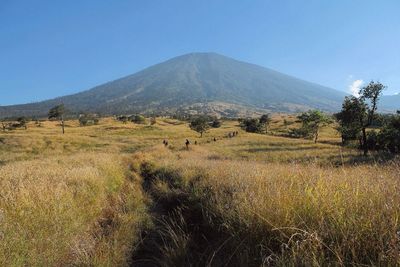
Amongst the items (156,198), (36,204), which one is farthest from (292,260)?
(156,198)

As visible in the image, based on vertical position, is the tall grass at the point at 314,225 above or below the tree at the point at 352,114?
above

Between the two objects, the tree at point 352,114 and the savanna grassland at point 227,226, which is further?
the tree at point 352,114

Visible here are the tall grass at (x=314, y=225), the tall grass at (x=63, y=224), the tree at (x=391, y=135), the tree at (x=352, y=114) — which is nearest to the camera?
the tall grass at (x=314, y=225)

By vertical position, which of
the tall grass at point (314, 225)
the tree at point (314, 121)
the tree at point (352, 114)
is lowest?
the tree at point (314, 121)

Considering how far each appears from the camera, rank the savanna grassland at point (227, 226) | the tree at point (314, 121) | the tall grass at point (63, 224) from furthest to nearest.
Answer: the tree at point (314, 121)
the tall grass at point (63, 224)
the savanna grassland at point (227, 226)

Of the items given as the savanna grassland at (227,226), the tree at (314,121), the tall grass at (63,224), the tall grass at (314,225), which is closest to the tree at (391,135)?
the tree at (314,121)

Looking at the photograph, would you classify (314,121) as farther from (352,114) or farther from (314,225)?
(314,225)

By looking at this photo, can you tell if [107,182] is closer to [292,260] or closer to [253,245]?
[253,245]

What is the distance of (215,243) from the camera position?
17.5ft

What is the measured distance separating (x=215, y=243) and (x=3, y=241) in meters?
2.90

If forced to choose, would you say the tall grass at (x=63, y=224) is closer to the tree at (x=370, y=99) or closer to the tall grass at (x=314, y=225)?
the tall grass at (x=314, y=225)

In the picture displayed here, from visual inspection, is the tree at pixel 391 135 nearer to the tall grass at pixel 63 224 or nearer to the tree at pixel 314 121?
the tree at pixel 314 121

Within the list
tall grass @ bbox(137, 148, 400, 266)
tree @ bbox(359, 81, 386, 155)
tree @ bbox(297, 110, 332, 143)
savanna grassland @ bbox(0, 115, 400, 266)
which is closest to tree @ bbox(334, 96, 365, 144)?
tree @ bbox(359, 81, 386, 155)

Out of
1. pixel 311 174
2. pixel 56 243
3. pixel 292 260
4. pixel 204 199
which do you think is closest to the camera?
pixel 292 260
